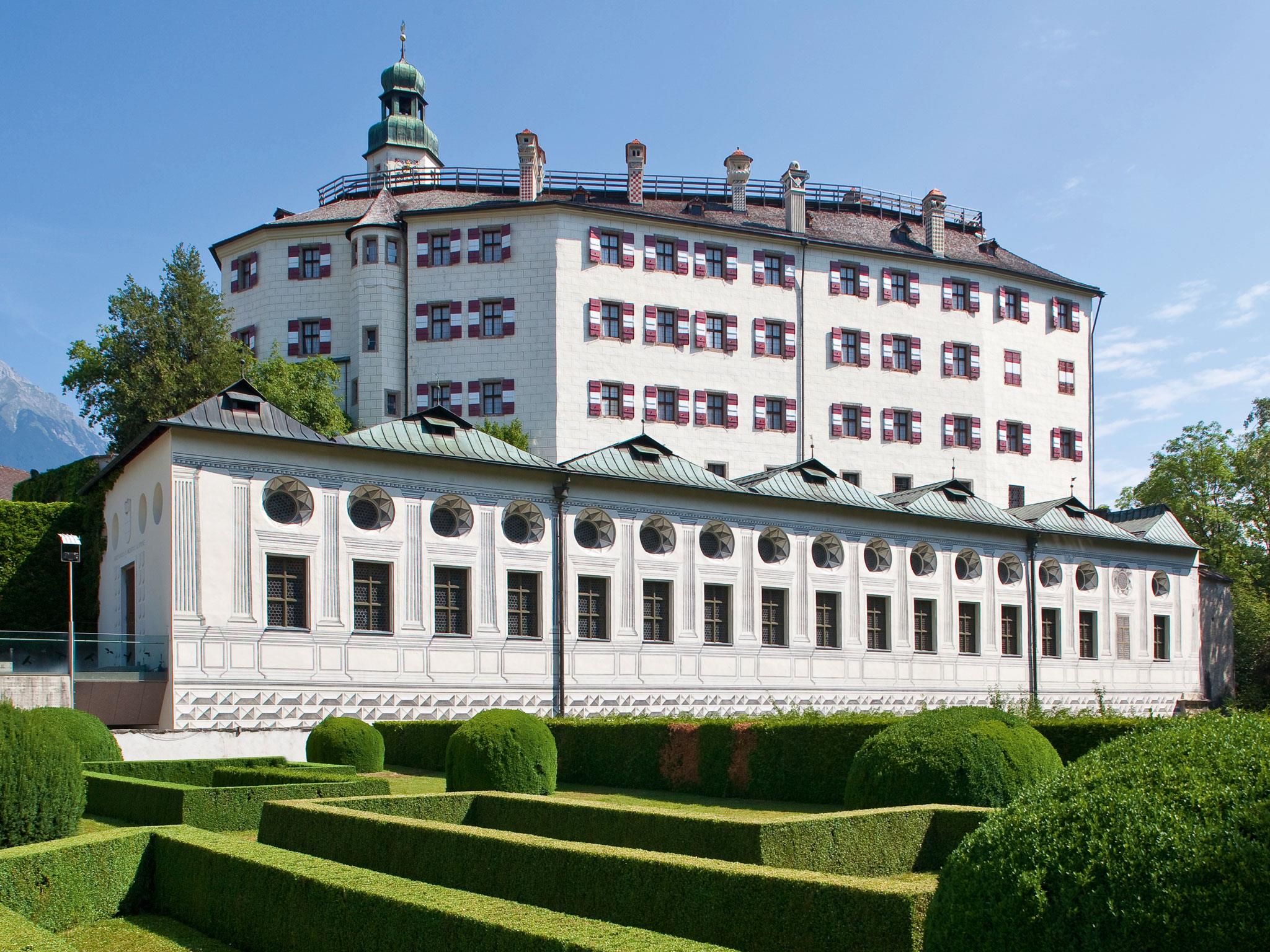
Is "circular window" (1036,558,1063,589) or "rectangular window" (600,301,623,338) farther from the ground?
"rectangular window" (600,301,623,338)

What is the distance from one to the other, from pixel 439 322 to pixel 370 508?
61.7ft

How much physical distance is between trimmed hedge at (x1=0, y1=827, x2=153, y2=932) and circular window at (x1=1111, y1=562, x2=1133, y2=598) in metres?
38.7

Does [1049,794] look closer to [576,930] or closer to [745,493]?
[576,930]

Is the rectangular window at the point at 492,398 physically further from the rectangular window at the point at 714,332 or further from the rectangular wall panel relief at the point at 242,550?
the rectangular wall panel relief at the point at 242,550

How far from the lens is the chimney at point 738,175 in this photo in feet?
186

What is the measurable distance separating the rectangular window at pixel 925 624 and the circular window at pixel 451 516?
1535 centimetres

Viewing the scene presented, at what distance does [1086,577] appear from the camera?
44.0 meters

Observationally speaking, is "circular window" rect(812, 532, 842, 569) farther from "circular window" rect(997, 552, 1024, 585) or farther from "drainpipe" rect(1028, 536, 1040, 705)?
"drainpipe" rect(1028, 536, 1040, 705)

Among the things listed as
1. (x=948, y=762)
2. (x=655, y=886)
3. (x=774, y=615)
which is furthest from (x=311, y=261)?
(x=655, y=886)

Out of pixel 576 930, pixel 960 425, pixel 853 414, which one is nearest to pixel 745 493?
pixel 853 414

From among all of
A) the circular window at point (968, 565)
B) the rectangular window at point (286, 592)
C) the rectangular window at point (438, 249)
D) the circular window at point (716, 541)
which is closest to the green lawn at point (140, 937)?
the rectangular window at point (286, 592)

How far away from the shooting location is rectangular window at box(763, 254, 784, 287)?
51.8 meters

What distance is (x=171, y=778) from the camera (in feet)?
68.6

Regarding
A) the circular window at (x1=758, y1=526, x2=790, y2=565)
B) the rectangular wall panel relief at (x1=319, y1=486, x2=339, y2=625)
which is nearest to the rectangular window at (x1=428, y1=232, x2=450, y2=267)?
the circular window at (x1=758, y1=526, x2=790, y2=565)
